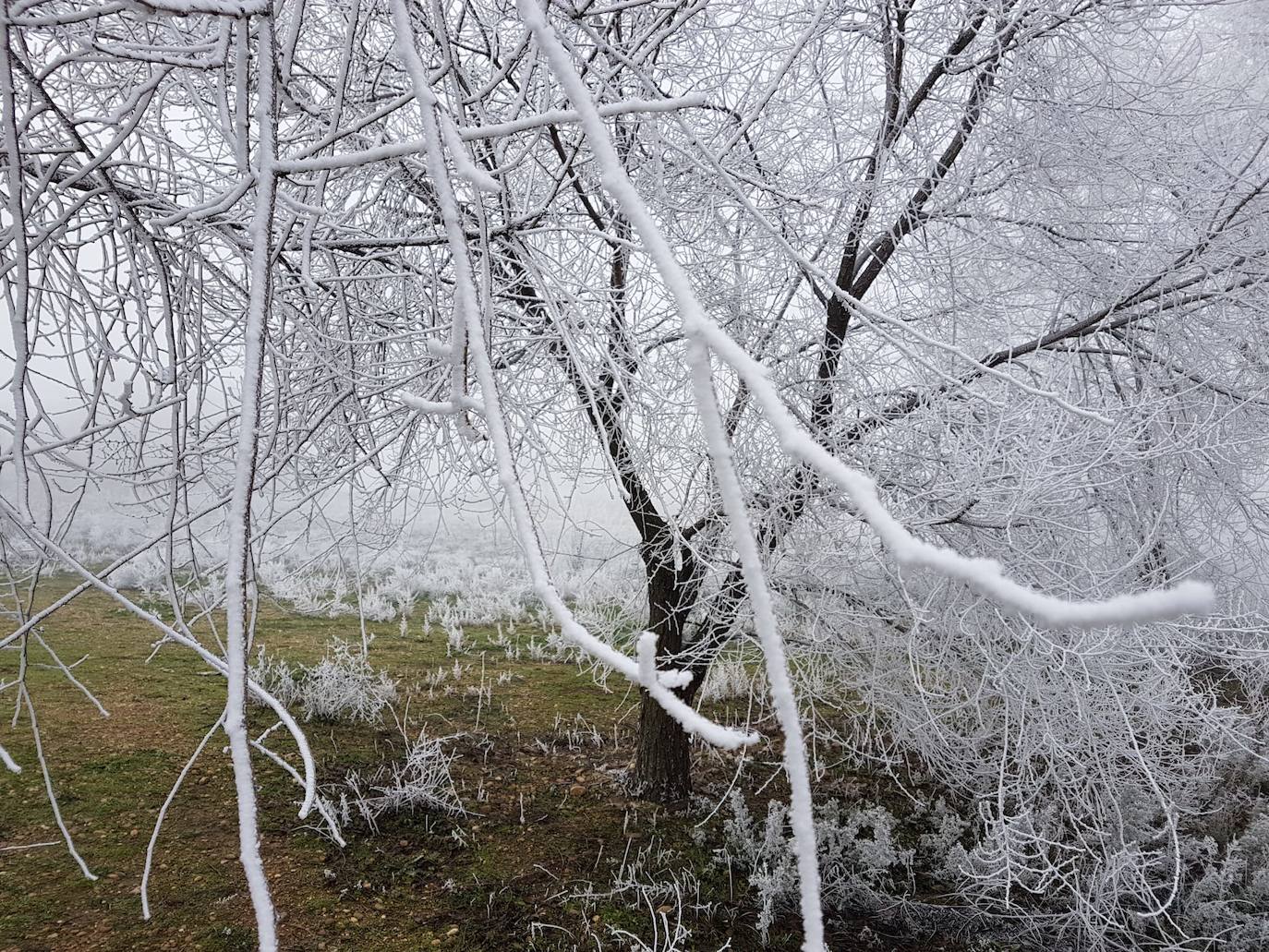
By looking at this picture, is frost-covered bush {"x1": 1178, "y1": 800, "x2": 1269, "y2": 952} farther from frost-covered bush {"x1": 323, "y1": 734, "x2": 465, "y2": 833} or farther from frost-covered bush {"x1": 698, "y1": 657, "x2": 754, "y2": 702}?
frost-covered bush {"x1": 323, "y1": 734, "x2": 465, "y2": 833}

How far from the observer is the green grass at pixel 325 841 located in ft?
9.40

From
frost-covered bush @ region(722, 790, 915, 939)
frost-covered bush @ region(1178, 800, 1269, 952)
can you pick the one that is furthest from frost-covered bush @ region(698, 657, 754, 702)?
frost-covered bush @ region(1178, 800, 1269, 952)

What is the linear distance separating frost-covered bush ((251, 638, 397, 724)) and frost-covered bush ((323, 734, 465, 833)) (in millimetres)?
751

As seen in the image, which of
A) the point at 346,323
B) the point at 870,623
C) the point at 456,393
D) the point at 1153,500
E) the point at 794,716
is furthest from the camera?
the point at 870,623

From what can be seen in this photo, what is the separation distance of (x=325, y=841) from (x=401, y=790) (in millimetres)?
364

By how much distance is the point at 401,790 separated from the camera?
3.68 m

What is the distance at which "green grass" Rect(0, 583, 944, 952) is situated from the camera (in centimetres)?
287

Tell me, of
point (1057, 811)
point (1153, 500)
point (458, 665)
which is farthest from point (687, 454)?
point (458, 665)

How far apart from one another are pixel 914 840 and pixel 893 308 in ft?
8.39

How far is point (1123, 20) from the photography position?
9.14 ft

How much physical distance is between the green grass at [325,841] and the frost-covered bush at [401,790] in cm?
8

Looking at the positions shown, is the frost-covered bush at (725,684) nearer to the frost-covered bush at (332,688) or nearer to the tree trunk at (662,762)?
the tree trunk at (662,762)

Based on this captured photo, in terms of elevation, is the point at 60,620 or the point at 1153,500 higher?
the point at 1153,500

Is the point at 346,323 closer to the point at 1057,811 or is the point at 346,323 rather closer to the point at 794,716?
the point at 794,716
